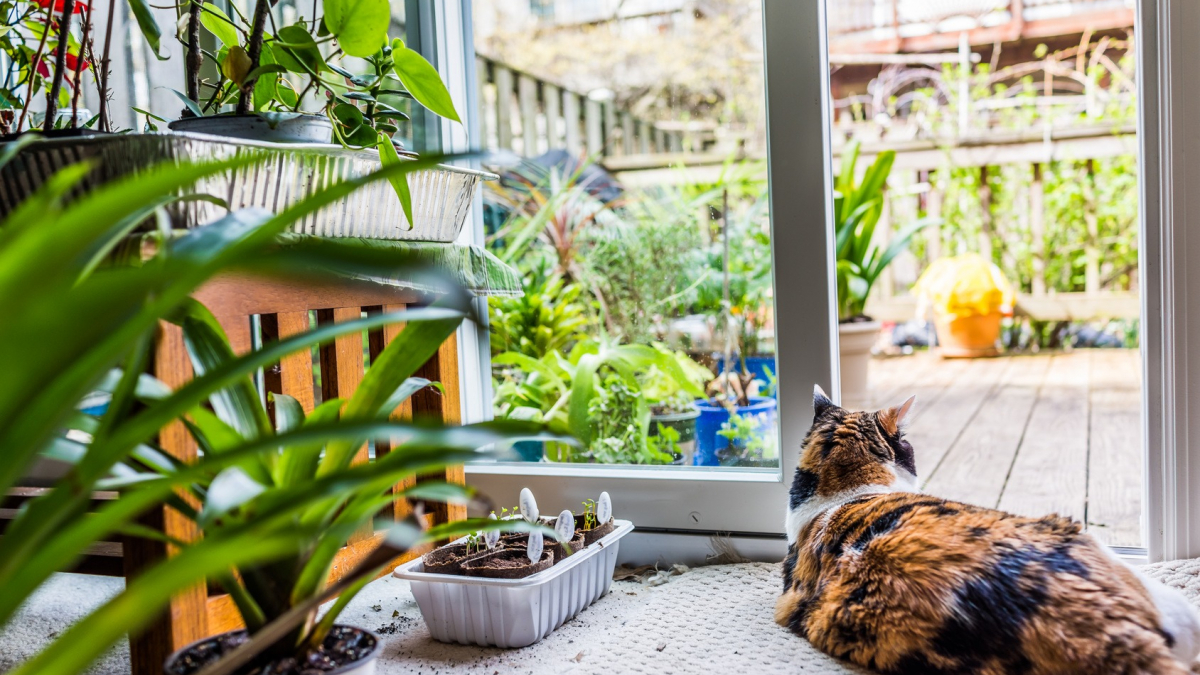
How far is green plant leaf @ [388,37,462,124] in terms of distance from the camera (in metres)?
1.10

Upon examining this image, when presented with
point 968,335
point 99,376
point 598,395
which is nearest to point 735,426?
point 598,395

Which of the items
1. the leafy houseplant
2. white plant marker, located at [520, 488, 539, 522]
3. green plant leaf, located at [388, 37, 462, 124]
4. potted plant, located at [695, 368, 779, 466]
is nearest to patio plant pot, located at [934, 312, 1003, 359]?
potted plant, located at [695, 368, 779, 466]

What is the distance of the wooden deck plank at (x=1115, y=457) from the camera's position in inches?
70.9

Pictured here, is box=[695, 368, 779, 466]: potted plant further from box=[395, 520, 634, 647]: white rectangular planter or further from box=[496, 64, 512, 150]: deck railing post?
box=[496, 64, 512, 150]: deck railing post

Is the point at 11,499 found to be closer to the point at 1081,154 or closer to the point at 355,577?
the point at 355,577

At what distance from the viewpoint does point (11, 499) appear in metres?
1.24

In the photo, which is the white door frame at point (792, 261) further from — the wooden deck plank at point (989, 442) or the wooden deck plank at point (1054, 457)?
the wooden deck plank at point (989, 442)

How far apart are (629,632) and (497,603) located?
20 cm

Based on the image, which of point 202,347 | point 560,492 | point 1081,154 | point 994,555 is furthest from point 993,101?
point 202,347

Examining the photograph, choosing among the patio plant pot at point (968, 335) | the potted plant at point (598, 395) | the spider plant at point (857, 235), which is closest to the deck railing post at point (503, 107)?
the potted plant at point (598, 395)

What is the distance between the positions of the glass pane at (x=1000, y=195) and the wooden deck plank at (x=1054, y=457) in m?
0.03

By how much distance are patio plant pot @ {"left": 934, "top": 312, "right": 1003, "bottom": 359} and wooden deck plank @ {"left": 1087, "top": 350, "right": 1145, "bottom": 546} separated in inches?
15.6

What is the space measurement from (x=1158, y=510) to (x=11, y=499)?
1.67 metres

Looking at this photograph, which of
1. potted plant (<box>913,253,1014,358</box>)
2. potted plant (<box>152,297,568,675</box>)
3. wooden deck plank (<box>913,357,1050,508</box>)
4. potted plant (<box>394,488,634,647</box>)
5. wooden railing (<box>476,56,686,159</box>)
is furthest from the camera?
potted plant (<box>913,253,1014,358</box>)
